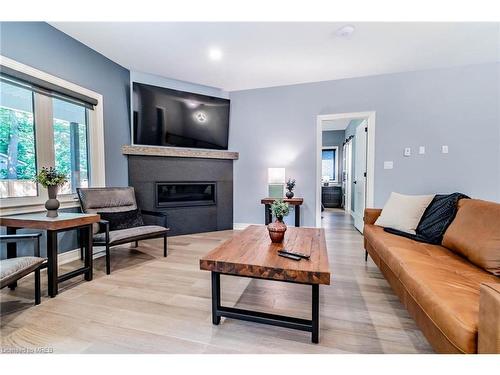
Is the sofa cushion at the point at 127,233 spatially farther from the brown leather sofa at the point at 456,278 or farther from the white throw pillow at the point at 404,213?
the white throw pillow at the point at 404,213

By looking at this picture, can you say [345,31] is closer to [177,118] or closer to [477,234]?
[477,234]

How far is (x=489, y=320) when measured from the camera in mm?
822

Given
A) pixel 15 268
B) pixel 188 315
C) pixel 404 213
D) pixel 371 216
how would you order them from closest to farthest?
1. pixel 15 268
2. pixel 188 315
3. pixel 404 213
4. pixel 371 216

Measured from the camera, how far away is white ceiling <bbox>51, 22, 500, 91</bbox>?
254 centimetres

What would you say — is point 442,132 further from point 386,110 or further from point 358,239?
point 358,239

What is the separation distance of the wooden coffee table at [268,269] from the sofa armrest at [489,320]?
604 mm

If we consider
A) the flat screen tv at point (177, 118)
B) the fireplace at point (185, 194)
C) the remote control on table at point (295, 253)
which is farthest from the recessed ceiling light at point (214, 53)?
the remote control on table at point (295, 253)

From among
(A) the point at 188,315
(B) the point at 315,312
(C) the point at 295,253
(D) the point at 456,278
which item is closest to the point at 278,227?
(C) the point at 295,253

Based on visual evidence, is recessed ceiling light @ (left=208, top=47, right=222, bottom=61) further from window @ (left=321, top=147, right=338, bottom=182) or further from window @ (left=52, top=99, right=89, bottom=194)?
window @ (left=321, top=147, right=338, bottom=182)

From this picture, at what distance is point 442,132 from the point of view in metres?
3.53

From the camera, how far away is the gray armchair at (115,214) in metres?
2.53

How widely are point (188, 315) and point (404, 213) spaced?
2253 millimetres

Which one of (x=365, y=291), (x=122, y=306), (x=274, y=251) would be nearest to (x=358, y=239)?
(x=365, y=291)
